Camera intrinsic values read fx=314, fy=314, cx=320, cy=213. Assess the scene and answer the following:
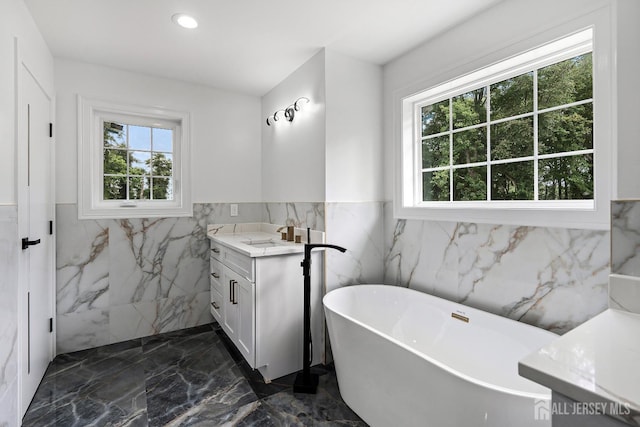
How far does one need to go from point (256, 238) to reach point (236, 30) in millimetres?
1687

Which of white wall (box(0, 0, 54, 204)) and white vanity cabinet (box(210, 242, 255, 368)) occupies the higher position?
white wall (box(0, 0, 54, 204))

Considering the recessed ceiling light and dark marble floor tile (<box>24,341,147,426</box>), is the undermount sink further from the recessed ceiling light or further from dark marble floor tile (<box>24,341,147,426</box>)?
the recessed ceiling light

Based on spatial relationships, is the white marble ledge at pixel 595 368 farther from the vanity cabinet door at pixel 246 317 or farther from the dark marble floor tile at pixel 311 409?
the vanity cabinet door at pixel 246 317

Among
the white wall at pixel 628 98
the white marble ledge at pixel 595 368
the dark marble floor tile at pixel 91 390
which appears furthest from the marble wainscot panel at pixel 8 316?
the white wall at pixel 628 98

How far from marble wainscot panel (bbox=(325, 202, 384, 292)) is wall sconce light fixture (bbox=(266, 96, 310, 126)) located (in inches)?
36.1

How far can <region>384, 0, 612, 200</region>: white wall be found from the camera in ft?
5.27

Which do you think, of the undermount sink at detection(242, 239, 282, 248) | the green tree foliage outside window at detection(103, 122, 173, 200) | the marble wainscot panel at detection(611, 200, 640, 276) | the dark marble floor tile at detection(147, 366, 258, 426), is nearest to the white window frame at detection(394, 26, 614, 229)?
the marble wainscot panel at detection(611, 200, 640, 276)

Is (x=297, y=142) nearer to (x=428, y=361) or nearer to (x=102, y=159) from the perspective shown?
(x=102, y=159)

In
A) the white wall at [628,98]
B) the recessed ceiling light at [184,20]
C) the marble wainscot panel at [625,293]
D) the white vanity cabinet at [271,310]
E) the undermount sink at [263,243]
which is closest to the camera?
the marble wainscot panel at [625,293]

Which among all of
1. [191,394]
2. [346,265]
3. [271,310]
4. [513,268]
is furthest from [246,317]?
[513,268]

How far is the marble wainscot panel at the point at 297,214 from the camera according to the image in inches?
97.2

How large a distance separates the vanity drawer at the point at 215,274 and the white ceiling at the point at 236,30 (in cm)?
175

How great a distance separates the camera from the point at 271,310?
87.0 inches

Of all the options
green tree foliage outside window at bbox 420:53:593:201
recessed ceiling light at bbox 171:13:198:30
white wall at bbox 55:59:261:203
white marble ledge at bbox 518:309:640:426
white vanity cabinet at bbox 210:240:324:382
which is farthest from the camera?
white wall at bbox 55:59:261:203
